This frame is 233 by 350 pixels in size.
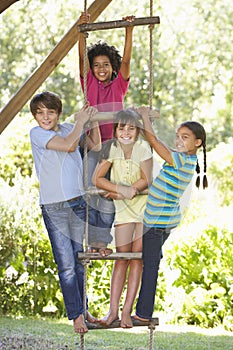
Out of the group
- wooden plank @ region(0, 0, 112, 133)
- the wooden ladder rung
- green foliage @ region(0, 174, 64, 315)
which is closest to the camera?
the wooden ladder rung

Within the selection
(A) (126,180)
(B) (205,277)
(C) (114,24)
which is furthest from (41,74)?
(B) (205,277)

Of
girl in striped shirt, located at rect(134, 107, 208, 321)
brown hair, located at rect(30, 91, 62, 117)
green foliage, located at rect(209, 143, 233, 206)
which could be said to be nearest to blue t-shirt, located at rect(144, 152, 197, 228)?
girl in striped shirt, located at rect(134, 107, 208, 321)

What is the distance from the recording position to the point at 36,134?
13.3ft

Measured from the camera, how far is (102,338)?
661cm

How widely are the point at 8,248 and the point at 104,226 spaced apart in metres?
3.44

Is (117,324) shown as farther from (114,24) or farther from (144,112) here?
(114,24)

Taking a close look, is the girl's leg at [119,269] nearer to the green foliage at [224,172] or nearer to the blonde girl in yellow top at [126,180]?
the blonde girl in yellow top at [126,180]

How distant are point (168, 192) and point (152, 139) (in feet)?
0.89

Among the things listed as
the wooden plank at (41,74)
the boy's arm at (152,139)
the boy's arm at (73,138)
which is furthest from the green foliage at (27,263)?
the boy's arm at (152,139)

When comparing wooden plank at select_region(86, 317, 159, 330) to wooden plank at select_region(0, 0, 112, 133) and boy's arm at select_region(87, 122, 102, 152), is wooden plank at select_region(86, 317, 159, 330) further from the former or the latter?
wooden plank at select_region(0, 0, 112, 133)

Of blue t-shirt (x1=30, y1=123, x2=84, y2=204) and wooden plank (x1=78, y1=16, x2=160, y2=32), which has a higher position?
wooden plank (x1=78, y1=16, x2=160, y2=32)

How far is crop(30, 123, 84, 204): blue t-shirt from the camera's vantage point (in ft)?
13.2

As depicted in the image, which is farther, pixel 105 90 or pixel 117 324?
pixel 105 90

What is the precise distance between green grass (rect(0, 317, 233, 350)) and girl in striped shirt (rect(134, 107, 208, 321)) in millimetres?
2216
